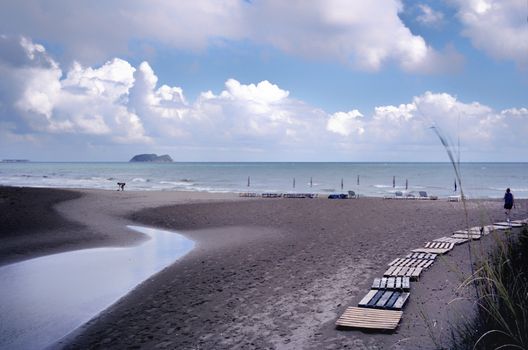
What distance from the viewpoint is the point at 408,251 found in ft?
42.8

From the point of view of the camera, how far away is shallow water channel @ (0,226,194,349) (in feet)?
24.9

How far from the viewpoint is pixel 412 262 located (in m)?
11.0

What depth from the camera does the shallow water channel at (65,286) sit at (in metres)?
7.60

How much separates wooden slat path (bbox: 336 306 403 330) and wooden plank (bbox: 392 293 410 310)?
0.63 ft

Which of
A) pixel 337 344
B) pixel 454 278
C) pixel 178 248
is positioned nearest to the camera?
pixel 337 344

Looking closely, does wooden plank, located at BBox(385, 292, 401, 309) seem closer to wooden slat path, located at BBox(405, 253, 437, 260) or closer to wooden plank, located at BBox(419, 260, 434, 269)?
wooden plank, located at BBox(419, 260, 434, 269)

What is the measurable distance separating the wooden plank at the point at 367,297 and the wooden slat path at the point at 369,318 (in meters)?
0.17

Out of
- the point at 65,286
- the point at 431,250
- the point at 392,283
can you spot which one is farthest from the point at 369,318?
the point at 65,286

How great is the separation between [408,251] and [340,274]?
3711 mm

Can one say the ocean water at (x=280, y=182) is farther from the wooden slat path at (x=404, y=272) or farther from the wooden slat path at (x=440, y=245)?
the wooden slat path at (x=404, y=272)

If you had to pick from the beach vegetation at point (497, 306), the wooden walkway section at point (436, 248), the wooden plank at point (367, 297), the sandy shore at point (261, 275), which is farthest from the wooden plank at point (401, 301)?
the wooden walkway section at point (436, 248)

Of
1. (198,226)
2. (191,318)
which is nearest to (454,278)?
(191,318)

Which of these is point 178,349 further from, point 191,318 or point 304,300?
point 304,300

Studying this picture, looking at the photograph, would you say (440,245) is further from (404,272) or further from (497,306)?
(497,306)
